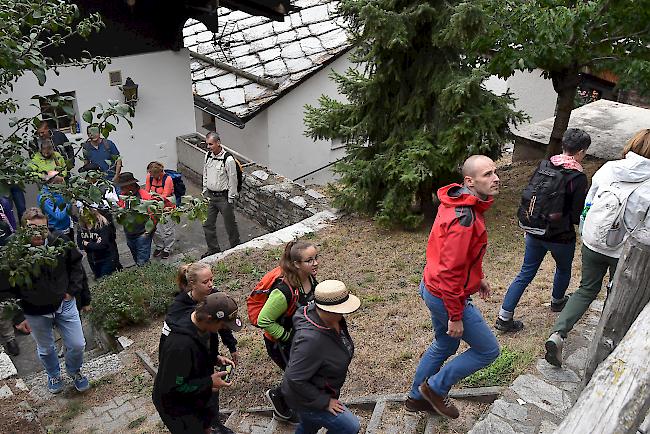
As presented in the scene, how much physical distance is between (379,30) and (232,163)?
283 centimetres

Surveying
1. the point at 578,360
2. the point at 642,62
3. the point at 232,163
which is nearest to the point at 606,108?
the point at 642,62

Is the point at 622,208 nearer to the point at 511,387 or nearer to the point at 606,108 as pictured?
the point at 511,387

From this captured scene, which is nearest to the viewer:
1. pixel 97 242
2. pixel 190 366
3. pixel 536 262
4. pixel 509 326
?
pixel 190 366

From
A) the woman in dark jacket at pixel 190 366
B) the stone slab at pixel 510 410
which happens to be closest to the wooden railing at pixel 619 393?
Result: the stone slab at pixel 510 410

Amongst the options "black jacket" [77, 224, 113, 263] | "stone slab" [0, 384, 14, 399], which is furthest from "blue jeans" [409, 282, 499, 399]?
"black jacket" [77, 224, 113, 263]

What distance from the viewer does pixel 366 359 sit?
5812 millimetres

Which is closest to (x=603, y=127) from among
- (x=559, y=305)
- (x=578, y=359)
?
(x=559, y=305)

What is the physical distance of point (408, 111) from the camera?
8.74 metres

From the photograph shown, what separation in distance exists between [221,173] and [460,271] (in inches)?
227

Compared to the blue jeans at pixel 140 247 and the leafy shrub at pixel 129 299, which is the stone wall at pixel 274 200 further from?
the leafy shrub at pixel 129 299

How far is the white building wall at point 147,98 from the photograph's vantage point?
39.5ft

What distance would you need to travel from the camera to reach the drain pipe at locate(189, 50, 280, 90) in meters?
14.6

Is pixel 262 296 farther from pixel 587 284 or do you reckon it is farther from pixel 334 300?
pixel 587 284

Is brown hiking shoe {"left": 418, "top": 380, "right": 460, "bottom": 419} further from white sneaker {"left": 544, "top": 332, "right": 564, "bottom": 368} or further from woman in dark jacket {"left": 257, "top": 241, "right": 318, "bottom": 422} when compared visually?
woman in dark jacket {"left": 257, "top": 241, "right": 318, "bottom": 422}
